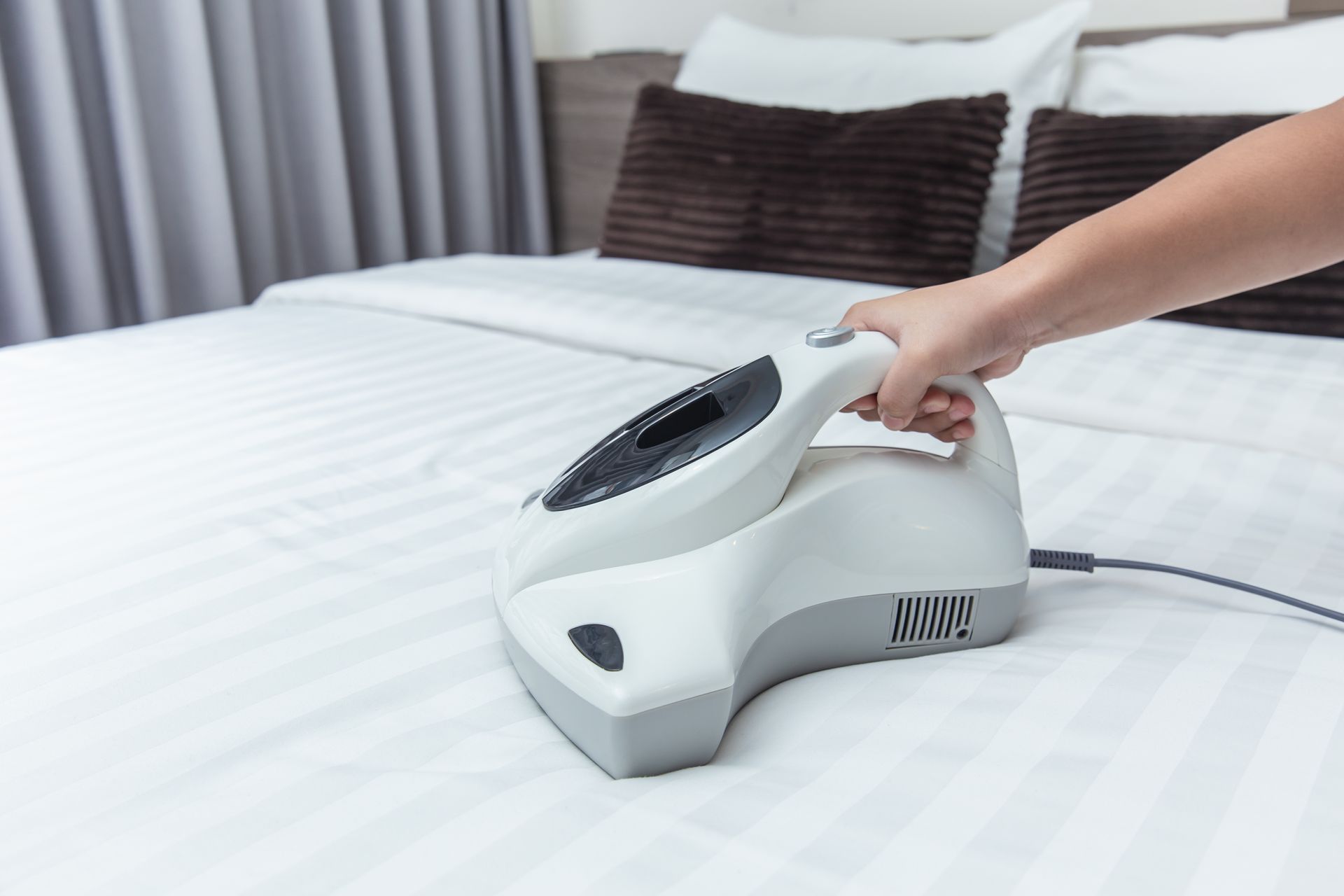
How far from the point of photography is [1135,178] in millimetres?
1325

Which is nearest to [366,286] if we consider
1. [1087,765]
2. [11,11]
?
[11,11]

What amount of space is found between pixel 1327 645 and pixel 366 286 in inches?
51.2

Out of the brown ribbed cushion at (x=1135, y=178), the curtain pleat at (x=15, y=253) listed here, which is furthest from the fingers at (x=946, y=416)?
the curtain pleat at (x=15, y=253)

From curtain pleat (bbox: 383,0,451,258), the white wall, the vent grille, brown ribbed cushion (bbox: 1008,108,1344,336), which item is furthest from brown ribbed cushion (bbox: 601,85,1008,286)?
the vent grille

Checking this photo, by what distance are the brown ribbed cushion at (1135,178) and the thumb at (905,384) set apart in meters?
0.84

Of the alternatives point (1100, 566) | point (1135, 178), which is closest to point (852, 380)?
point (1100, 566)

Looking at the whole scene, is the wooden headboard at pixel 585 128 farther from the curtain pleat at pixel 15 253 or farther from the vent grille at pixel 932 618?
the vent grille at pixel 932 618

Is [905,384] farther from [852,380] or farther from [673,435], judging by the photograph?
[673,435]

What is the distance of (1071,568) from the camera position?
2.14 feet

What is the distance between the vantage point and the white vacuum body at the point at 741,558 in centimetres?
48

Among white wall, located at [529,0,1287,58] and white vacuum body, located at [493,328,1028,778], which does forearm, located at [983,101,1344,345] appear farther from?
white wall, located at [529,0,1287,58]

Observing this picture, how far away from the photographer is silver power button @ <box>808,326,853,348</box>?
56cm

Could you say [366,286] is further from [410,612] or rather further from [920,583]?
[920,583]

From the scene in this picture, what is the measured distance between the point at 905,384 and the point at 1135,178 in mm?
962
